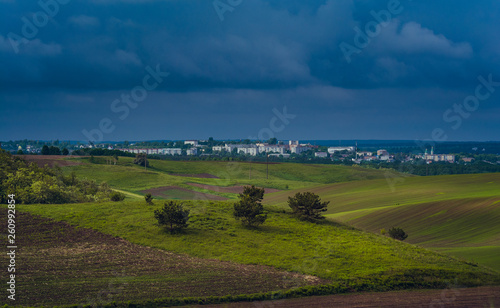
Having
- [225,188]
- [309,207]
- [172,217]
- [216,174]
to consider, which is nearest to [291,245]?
[309,207]

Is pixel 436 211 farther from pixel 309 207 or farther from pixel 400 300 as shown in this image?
pixel 400 300

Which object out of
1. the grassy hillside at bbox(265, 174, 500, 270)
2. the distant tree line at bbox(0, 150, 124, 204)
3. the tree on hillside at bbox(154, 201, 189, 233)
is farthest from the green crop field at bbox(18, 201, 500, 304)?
the distant tree line at bbox(0, 150, 124, 204)

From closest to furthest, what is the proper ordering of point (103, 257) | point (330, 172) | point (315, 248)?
point (103, 257) → point (315, 248) → point (330, 172)

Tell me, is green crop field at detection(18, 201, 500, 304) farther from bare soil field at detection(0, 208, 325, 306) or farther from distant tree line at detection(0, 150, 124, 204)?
distant tree line at detection(0, 150, 124, 204)

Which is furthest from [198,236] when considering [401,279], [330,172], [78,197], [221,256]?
[330,172]

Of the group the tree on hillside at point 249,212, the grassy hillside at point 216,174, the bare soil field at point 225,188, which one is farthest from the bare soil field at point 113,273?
the bare soil field at point 225,188

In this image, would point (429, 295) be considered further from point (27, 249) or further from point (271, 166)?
point (271, 166)

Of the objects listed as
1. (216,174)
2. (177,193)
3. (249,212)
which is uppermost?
(249,212)
